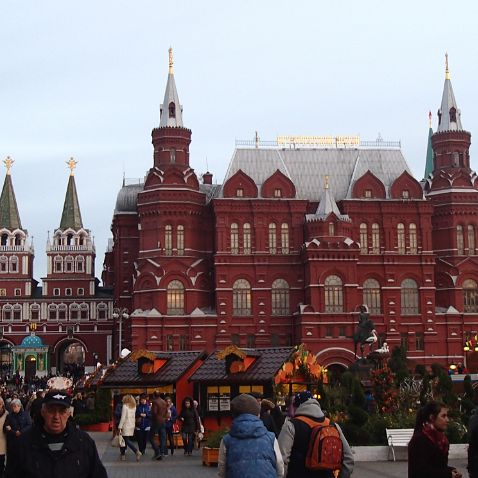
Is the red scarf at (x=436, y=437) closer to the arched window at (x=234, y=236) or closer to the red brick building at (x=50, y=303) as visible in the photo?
the arched window at (x=234, y=236)

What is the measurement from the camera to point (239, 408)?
9664mm

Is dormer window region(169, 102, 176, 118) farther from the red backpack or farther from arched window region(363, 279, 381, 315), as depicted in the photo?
the red backpack

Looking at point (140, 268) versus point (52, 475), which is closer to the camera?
point (52, 475)

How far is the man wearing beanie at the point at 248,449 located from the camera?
370 inches

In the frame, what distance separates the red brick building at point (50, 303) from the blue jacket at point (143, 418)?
69.5 metres

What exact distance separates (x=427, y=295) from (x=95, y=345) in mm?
39239

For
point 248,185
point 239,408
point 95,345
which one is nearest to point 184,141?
point 248,185

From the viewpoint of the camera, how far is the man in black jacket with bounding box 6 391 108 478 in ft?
24.0

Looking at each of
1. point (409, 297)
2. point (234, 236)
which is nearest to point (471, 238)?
point (409, 297)

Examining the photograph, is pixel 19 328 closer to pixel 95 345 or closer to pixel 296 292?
pixel 95 345

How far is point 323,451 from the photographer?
9.91 metres

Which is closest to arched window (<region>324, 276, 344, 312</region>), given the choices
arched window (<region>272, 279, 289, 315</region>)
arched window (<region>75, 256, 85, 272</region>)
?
arched window (<region>272, 279, 289, 315</region>)

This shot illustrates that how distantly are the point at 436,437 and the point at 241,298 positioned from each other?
211 feet

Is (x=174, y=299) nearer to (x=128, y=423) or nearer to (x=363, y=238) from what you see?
(x=363, y=238)
